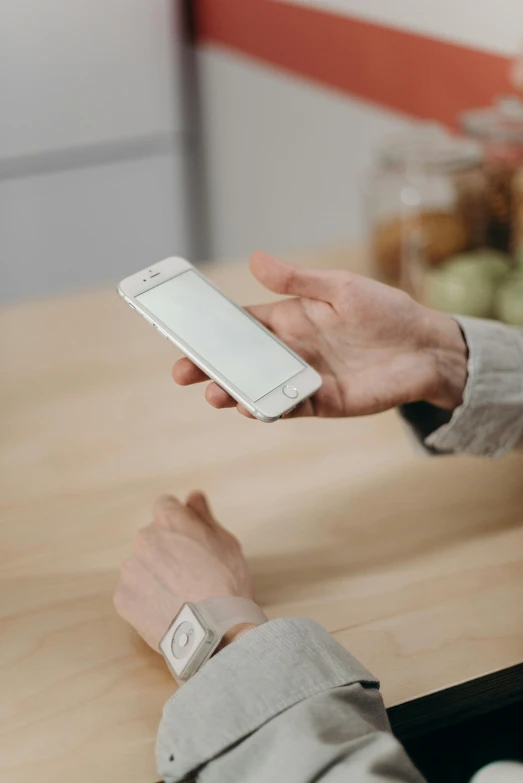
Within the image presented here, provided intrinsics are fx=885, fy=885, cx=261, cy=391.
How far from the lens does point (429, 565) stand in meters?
0.71

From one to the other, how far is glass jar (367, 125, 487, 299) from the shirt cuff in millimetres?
610

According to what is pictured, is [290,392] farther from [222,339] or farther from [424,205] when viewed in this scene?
[424,205]

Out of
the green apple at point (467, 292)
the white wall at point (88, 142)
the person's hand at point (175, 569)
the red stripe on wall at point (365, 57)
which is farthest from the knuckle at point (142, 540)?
the white wall at point (88, 142)

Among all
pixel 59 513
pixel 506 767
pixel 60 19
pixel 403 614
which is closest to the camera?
pixel 506 767

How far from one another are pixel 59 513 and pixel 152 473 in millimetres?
97

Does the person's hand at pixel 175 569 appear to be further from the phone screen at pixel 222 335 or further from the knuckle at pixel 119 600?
the phone screen at pixel 222 335

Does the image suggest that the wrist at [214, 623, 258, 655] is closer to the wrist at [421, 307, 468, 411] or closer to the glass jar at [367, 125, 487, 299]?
the wrist at [421, 307, 468, 411]

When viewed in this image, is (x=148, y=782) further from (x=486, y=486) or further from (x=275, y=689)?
(x=486, y=486)

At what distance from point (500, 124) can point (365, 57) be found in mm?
485

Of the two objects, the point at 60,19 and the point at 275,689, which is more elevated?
the point at 60,19

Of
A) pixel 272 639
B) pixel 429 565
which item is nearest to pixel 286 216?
pixel 429 565

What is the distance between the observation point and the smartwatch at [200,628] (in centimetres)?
58

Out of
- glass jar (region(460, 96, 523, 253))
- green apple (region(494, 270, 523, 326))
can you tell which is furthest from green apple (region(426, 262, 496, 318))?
glass jar (region(460, 96, 523, 253))

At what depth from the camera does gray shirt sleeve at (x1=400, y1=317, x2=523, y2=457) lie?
0.73 metres
